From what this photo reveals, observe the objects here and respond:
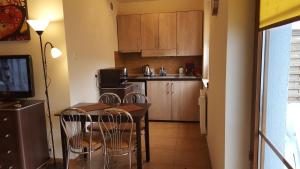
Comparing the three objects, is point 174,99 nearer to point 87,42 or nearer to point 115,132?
point 87,42

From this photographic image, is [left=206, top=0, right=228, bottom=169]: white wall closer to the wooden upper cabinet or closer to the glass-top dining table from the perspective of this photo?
the glass-top dining table

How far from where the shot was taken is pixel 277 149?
1.25 m

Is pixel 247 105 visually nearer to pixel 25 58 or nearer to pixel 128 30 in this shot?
pixel 25 58

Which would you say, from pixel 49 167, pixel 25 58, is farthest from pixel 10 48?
pixel 49 167

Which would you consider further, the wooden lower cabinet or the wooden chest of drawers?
the wooden lower cabinet

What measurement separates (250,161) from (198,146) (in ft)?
6.04

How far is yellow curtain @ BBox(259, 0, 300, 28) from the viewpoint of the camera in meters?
0.91

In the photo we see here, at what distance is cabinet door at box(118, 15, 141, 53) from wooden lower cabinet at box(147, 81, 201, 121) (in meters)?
0.94

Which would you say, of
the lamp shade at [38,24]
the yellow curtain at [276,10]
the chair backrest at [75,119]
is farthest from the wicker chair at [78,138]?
the yellow curtain at [276,10]

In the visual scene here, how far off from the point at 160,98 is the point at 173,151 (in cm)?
153

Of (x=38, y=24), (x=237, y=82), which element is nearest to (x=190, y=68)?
(x=38, y=24)

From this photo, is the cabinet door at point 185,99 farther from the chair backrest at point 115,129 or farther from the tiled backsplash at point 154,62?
the chair backrest at point 115,129

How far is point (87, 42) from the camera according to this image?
3.57m

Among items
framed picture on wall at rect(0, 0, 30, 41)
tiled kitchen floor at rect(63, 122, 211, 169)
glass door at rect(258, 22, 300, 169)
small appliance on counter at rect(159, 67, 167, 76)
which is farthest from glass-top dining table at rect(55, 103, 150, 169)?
small appliance on counter at rect(159, 67, 167, 76)
